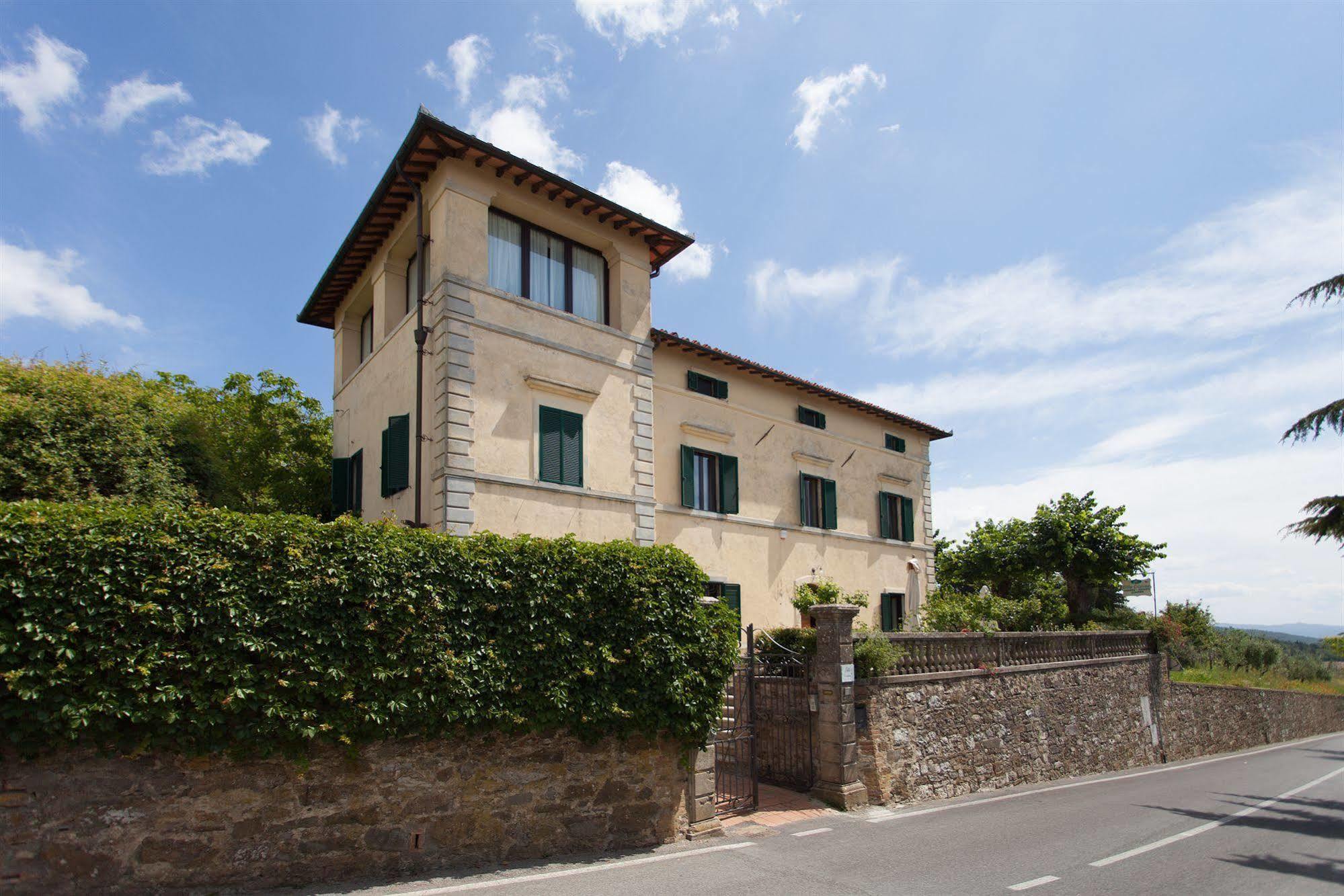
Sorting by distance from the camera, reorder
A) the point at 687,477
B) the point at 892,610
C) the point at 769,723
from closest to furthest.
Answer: the point at 769,723, the point at 687,477, the point at 892,610

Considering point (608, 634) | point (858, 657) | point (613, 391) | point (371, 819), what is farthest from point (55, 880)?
point (613, 391)

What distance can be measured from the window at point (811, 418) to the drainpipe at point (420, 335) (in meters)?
10.7

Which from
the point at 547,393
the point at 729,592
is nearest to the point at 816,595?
the point at 729,592

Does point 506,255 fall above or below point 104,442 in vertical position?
above

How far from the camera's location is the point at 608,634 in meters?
9.27

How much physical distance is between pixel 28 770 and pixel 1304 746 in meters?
38.1

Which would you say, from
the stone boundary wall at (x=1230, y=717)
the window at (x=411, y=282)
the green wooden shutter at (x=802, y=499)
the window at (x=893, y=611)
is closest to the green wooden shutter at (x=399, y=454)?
the window at (x=411, y=282)

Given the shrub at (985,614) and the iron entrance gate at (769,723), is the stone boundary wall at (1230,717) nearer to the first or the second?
the shrub at (985,614)

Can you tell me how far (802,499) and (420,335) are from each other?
36.1 feet

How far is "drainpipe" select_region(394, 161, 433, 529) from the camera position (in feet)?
44.2

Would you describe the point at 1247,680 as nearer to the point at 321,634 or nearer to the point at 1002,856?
the point at 1002,856

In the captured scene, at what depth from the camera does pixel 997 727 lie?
14.7 metres

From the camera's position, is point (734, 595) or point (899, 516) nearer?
point (734, 595)

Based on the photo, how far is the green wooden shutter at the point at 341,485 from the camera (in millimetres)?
17219
